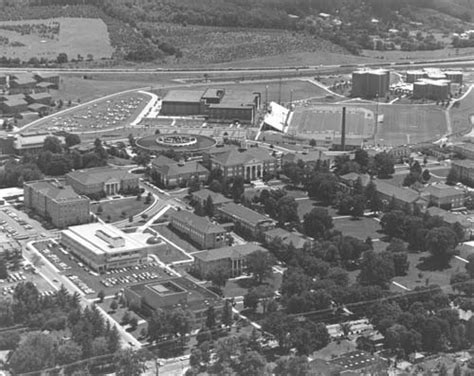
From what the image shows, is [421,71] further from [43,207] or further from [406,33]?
[43,207]

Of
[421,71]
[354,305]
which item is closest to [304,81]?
[421,71]

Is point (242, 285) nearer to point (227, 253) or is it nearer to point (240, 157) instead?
point (227, 253)

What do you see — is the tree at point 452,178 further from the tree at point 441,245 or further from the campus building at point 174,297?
the campus building at point 174,297

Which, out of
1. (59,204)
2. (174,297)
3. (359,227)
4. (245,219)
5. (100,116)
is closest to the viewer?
(174,297)

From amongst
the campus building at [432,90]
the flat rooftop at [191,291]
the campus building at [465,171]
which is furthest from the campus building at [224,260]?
the campus building at [432,90]

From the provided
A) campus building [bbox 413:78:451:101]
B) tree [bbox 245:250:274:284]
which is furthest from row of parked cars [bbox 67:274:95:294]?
campus building [bbox 413:78:451:101]

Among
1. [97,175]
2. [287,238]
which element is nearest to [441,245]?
[287,238]
